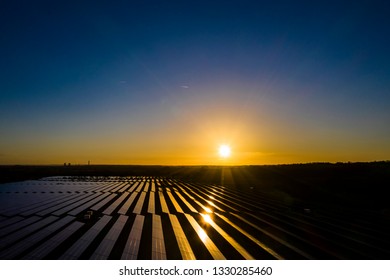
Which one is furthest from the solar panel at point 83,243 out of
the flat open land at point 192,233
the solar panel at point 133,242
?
the solar panel at point 133,242

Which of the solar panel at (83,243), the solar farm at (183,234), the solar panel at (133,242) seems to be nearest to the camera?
the solar panel at (83,243)

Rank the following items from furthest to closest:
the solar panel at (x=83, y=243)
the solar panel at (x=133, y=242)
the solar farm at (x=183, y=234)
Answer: the solar farm at (x=183, y=234), the solar panel at (x=133, y=242), the solar panel at (x=83, y=243)

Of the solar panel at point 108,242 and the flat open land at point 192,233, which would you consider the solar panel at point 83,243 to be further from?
the solar panel at point 108,242

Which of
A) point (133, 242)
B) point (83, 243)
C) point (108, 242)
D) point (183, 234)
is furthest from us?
point (183, 234)

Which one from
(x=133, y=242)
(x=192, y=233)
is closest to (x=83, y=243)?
(x=133, y=242)

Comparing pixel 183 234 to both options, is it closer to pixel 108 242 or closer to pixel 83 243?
pixel 108 242

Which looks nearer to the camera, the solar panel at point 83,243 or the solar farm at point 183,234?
the solar panel at point 83,243

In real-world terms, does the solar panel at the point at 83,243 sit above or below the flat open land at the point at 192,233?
above

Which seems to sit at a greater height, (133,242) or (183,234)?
(133,242)

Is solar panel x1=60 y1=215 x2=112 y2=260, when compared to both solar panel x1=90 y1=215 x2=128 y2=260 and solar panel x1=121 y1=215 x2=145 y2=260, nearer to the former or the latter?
solar panel x1=90 y1=215 x2=128 y2=260

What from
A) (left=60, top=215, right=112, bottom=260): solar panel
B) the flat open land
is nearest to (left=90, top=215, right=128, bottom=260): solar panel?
the flat open land
